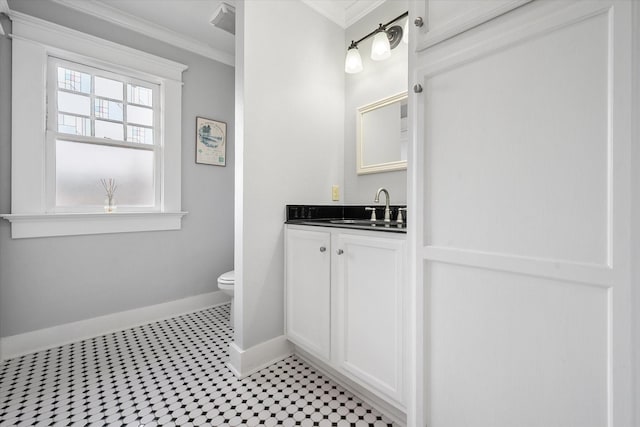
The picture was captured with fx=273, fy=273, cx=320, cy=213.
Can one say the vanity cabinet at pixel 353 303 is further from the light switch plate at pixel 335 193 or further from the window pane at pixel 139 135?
the window pane at pixel 139 135

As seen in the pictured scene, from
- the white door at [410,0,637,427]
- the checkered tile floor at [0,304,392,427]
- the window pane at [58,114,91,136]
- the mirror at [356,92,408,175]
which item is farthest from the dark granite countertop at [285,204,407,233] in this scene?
the window pane at [58,114,91,136]

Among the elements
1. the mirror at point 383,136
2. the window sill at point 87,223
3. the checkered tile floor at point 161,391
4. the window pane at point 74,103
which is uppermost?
the window pane at point 74,103

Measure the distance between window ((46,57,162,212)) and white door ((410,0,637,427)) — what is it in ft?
7.88

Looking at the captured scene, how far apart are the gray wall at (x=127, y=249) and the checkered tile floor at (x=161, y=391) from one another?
0.35 metres

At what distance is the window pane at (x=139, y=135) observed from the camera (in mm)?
2371

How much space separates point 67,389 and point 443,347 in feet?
6.41

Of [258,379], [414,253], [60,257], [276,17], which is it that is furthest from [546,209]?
[60,257]

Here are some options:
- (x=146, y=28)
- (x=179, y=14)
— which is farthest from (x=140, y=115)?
(x=179, y=14)

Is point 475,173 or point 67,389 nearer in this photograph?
point 475,173

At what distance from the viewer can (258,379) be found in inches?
63.7

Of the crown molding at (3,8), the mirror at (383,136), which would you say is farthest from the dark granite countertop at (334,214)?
the crown molding at (3,8)

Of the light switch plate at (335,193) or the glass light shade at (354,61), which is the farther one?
the light switch plate at (335,193)

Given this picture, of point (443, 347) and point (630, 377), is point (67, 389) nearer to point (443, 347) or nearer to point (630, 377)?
point (443, 347)

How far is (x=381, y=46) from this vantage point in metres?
1.86
